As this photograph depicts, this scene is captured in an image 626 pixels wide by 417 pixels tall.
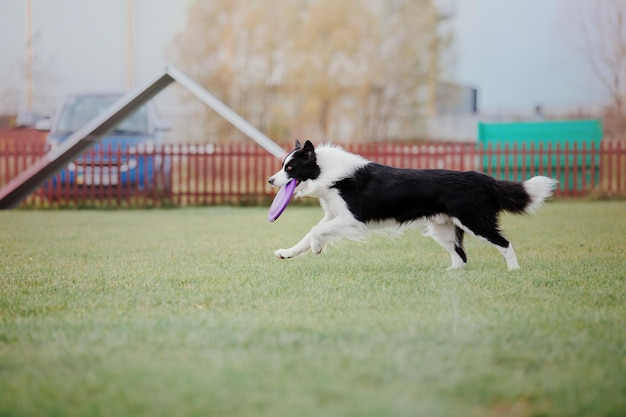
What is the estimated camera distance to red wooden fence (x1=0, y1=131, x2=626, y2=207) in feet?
50.9

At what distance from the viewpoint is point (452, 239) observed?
6402 mm

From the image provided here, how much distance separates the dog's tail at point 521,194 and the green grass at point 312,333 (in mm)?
554

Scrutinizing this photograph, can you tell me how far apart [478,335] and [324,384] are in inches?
45.4

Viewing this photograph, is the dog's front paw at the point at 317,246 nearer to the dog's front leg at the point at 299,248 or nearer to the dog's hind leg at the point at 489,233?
the dog's front leg at the point at 299,248

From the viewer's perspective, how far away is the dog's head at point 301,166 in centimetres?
654

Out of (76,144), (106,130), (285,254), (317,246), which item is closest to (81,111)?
(106,130)

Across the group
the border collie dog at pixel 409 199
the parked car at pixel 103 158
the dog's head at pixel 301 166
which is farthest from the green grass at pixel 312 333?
the parked car at pixel 103 158

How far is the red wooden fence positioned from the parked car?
23 mm

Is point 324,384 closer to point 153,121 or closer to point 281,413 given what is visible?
point 281,413

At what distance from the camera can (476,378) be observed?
2908 mm

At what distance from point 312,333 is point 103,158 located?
12.8m

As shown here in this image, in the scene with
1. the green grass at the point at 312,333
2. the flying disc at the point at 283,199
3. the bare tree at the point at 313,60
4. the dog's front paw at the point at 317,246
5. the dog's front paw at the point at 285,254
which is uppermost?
the bare tree at the point at 313,60

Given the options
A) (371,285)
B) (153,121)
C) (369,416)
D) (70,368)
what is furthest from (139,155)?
(369,416)

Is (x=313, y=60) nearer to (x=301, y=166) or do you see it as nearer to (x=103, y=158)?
(x=103, y=158)
